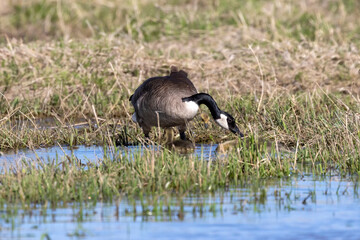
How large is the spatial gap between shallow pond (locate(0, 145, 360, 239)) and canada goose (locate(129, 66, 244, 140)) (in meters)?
2.31

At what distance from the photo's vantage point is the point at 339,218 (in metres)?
5.77

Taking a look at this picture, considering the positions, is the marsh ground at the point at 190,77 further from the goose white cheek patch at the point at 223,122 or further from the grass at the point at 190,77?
the goose white cheek patch at the point at 223,122

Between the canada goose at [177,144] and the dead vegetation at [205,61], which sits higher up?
the dead vegetation at [205,61]

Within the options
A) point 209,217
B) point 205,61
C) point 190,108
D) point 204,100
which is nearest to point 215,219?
point 209,217

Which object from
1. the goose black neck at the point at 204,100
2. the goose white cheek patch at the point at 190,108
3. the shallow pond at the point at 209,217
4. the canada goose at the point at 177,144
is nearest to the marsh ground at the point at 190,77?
the canada goose at the point at 177,144

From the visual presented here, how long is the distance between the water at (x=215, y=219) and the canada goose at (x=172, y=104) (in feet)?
7.99

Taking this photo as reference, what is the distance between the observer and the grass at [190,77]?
6820 mm

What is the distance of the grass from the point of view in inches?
269

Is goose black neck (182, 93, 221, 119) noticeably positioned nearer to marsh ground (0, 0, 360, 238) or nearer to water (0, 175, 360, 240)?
marsh ground (0, 0, 360, 238)

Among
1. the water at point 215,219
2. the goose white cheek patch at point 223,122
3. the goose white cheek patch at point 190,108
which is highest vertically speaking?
the goose white cheek patch at point 190,108

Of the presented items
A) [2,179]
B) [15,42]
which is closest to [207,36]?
[15,42]

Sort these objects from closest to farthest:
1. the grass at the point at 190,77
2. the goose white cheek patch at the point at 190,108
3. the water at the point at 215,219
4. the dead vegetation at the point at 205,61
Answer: the water at the point at 215,219 → the grass at the point at 190,77 → the goose white cheek patch at the point at 190,108 → the dead vegetation at the point at 205,61

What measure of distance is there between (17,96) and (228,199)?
264 inches

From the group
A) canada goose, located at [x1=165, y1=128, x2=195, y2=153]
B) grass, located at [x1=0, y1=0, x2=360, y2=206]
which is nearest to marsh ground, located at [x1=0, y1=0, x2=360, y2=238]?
grass, located at [x1=0, y1=0, x2=360, y2=206]
